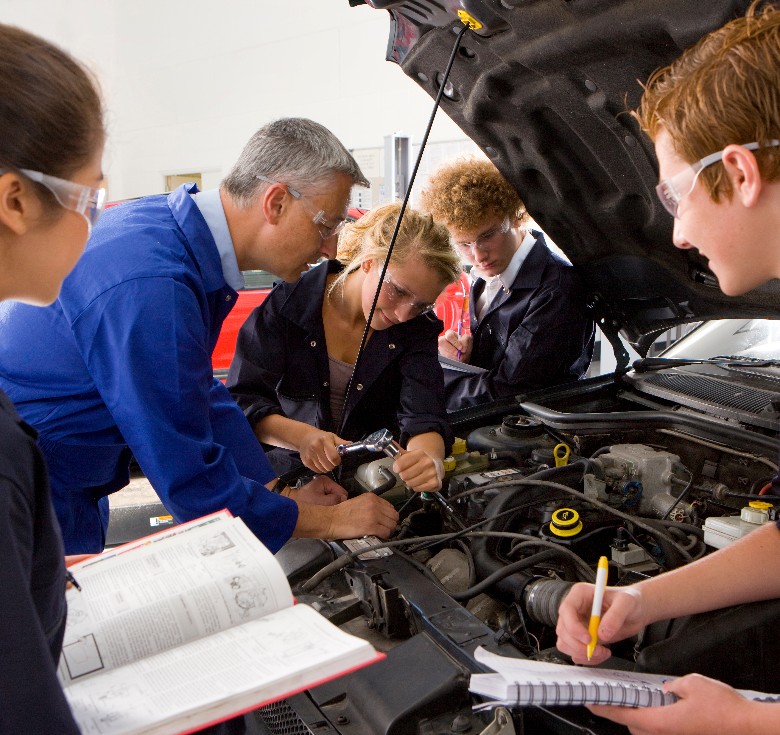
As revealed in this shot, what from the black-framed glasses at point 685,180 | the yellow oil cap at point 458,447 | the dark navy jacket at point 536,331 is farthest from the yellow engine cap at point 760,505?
the dark navy jacket at point 536,331

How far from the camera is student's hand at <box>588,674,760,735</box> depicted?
1030 millimetres

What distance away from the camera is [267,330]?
2236 mm

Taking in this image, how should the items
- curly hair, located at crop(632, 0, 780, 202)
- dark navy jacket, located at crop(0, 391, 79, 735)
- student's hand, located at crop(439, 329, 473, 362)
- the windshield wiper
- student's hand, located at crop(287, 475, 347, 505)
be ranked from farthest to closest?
student's hand, located at crop(439, 329, 473, 362)
the windshield wiper
student's hand, located at crop(287, 475, 347, 505)
curly hair, located at crop(632, 0, 780, 202)
dark navy jacket, located at crop(0, 391, 79, 735)

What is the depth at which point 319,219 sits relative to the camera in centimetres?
176

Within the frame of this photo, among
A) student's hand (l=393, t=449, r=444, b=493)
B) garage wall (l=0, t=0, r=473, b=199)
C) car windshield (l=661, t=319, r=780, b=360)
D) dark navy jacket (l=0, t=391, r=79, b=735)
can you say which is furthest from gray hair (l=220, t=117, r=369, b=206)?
garage wall (l=0, t=0, r=473, b=199)

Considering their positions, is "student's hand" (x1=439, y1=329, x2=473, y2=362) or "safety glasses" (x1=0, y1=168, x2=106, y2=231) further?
"student's hand" (x1=439, y1=329, x2=473, y2=362)

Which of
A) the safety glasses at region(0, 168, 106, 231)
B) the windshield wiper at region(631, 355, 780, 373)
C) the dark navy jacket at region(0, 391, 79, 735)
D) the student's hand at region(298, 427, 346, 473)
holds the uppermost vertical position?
the safety glasses at region(0, 168, 106, 231)

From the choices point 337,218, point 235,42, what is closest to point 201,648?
point 337,218

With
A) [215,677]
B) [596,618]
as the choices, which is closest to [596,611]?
[596,618]

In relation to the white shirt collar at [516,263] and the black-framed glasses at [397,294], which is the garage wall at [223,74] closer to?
the white shirt collar at [516,263]

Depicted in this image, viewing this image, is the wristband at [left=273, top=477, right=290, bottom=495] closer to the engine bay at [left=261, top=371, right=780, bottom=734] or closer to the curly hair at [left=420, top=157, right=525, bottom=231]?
the engine bay at [left=261, top=371, right=780, bottom=734]

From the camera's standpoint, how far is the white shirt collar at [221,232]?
1.73 meters

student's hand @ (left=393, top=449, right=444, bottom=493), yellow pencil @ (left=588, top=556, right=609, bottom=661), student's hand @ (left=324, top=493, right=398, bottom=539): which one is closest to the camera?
yellow pencil @ (left=588, top=556, right=609, bottom=661)

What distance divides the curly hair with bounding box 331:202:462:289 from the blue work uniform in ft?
1.87
